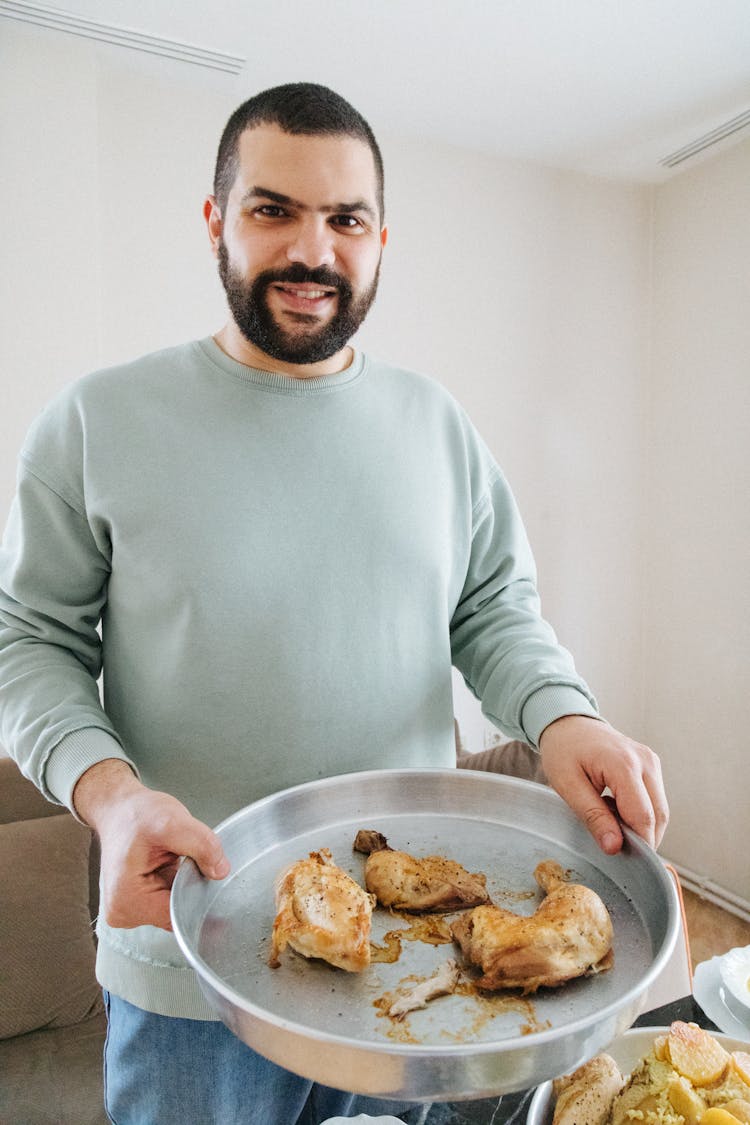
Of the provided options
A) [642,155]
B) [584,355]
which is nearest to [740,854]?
[584,355]

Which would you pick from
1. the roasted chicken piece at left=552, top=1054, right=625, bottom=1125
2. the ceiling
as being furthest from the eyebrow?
the ceiling

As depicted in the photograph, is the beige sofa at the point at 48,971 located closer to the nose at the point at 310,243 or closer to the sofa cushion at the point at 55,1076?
the sofa cushion at the point at 55,1076

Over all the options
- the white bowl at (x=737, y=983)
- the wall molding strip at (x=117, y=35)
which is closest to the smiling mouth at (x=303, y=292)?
the white bowl at (x=737, y=983)

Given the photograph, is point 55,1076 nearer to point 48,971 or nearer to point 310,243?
point 48,971

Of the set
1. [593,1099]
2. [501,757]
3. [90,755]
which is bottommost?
[501,757]

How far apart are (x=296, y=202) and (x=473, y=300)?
2322mm

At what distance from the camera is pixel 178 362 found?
1190mm

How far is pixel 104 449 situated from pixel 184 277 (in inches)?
71.6

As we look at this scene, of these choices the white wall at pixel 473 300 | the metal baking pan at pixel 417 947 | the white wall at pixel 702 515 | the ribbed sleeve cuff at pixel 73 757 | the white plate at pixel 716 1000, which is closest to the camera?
the metal baking pan at pixel 417 947

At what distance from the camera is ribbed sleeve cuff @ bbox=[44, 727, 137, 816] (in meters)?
0.90

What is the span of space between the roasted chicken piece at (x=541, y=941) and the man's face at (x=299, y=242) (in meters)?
0.76

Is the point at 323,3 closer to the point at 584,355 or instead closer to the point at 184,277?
the point at 184,277

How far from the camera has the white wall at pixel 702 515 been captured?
325 centimetres

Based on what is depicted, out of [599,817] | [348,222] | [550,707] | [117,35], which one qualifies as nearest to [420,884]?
[599,817]
